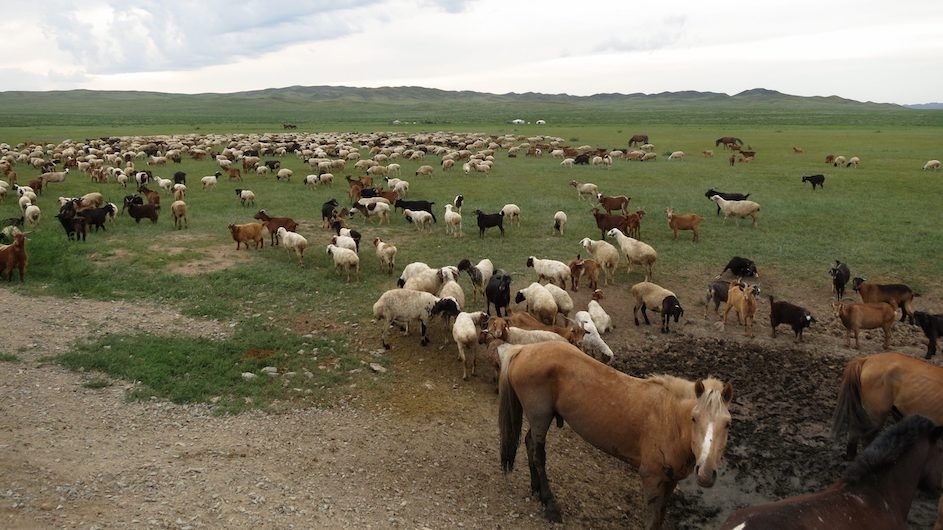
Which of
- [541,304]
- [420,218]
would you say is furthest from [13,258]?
[541,304]

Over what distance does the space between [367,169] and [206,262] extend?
18.4 meters

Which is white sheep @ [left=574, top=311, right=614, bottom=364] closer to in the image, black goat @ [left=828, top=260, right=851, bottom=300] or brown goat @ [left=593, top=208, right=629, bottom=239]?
black goat @ [left=828, top=260, right=851, bottom=300]

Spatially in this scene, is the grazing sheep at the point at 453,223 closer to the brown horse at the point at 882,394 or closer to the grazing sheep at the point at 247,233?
the grazing sheep at the point at 247,233

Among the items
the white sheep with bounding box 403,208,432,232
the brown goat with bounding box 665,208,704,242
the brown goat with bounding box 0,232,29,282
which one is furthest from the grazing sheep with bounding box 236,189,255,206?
the brown goat with bounding box 665,208,704,242

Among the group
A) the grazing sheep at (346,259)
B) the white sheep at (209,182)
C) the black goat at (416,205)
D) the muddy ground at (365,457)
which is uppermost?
the white sheep at (209,182)

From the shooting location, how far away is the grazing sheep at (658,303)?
1192 cm

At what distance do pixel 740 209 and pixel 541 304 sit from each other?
12895 millimetres

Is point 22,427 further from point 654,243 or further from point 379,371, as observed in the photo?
point 654,243

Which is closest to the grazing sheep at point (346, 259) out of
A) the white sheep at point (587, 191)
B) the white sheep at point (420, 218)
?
the white sheep at point (420, 218)

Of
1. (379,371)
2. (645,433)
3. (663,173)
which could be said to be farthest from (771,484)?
(663,173)

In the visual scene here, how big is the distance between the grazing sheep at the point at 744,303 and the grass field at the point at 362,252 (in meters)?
2.85

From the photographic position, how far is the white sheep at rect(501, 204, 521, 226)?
67.9 ft

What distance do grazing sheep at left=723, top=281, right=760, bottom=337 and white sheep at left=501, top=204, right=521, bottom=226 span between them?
9773 mm

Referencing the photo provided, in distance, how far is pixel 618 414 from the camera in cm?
598
